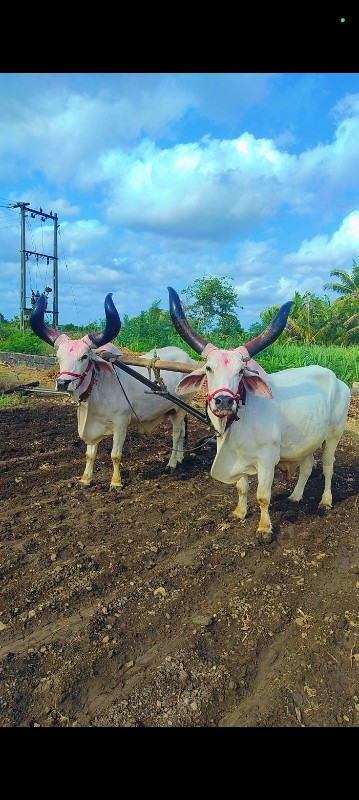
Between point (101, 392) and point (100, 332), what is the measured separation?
78 centimetres

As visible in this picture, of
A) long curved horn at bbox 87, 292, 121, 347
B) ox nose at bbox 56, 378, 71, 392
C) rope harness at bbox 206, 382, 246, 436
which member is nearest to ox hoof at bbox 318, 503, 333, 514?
rope harness at bbox 206, 382, 246, 436

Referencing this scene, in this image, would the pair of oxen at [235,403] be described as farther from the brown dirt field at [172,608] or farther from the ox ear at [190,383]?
the brown dirt field at [172,608]

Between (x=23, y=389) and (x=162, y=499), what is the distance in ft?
25.1

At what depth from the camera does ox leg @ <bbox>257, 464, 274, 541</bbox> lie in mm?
4797

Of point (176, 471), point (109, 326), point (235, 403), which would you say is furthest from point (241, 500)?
point (109, 326)

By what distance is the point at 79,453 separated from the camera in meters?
7.57

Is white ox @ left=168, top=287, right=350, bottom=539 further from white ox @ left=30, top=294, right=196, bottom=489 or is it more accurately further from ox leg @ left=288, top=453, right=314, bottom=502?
white ox @ left=30, top=294, right=196, bottom=489

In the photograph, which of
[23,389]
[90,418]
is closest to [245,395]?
[90,418]

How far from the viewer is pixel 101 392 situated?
6.20 meters

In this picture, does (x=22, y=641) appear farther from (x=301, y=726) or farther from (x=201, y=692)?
(x=301, y=726)

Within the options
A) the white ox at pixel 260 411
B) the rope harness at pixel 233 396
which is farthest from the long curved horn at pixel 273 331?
the rope harness at pixel 233 396

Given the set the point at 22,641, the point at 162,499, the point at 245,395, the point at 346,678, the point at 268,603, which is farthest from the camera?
the point at 162,499

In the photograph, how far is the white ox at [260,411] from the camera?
426cm

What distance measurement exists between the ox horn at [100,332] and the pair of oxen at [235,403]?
0.01 metres
